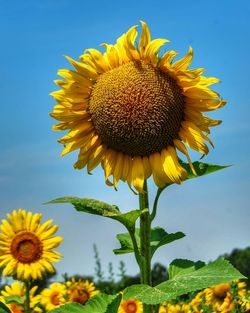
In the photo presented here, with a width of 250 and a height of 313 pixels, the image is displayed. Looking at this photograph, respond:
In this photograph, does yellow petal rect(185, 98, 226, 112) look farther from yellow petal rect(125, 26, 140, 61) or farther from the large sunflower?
yellow petal rect(125, 26, 140, 61)

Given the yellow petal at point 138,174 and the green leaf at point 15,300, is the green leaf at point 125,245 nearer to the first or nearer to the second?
the yellow petal at point 138,174

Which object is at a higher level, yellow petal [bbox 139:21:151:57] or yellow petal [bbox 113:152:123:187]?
yellow petal [bbox 139:21:151:57]

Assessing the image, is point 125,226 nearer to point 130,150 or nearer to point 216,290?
point 130,150

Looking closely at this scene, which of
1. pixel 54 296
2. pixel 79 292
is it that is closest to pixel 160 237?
pixel 79 292

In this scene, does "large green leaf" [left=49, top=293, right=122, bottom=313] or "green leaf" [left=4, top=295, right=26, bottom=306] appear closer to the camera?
"large green leaf" [left=49, top=293, right=122, bottom=313]

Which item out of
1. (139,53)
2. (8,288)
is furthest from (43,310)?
(139,53)

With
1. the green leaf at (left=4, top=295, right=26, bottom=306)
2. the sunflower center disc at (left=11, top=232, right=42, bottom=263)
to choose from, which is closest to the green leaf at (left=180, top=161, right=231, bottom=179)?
the green leaf at (left=4, top=295, right=26, bottom=306)

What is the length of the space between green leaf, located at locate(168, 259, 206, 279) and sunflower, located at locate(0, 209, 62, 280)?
8.51ft

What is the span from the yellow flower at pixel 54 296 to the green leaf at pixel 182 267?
9.71 feet

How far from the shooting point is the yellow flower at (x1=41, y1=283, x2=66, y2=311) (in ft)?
23.6

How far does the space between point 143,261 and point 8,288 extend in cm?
332

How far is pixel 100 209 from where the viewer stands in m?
4.01

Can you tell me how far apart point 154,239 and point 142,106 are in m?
0.98

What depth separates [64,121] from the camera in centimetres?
462
